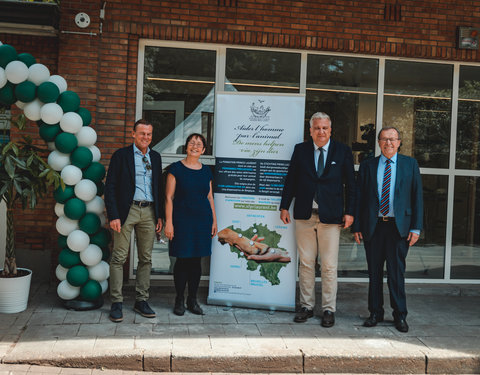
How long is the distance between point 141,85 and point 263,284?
2.93 metres

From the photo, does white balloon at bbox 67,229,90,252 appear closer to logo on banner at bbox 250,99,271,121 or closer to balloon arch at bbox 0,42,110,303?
balloon arch at bbox 0,42,110,303

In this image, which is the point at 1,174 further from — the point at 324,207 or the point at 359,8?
the point at 359,8

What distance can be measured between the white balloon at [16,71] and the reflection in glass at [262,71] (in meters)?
2.51

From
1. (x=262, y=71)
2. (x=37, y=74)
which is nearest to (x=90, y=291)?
(x=37, y=74)

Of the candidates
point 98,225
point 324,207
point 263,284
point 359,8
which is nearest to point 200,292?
point 263,284

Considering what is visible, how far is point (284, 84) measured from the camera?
21.6 ft

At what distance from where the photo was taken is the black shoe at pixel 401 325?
197 inches

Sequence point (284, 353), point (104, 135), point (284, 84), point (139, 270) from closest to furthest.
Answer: point (284, 353)
point (139, 270)
point (104, 135)
point (284, 84)

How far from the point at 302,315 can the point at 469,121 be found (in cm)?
382

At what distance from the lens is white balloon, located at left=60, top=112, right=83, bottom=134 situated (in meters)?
5.12

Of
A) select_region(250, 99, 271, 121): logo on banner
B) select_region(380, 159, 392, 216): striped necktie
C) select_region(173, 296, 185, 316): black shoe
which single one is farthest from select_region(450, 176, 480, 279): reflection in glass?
select_region(173, 296, 185, 316): black shoe

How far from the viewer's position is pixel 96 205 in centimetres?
529

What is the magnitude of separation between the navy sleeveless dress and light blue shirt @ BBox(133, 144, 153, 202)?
9.7 inches

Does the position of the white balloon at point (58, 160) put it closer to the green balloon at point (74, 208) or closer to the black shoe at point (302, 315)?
the green balloon at point (74, 208)
